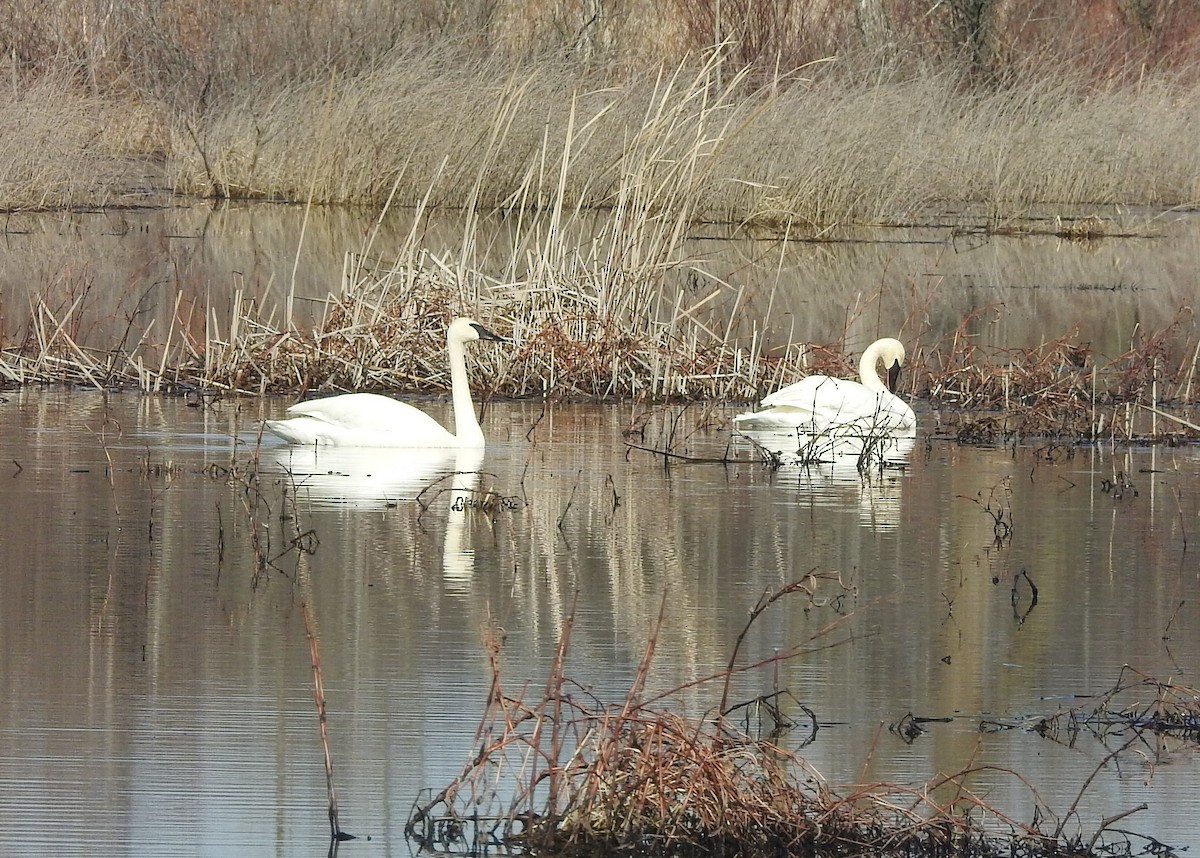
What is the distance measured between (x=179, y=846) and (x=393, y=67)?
2288cm

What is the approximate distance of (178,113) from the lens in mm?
→ 32094

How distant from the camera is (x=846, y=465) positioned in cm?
1059

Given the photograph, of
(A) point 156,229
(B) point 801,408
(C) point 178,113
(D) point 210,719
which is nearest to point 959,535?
(B) point 801,408

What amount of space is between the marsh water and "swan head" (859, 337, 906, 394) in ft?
2.61

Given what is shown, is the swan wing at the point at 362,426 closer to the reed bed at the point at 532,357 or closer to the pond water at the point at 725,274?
the reed bed at the point at 532,357

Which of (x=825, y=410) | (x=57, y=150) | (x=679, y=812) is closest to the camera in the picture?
(x=679, y=812)

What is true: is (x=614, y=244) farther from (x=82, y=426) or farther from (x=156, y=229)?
(x=156, y=229)

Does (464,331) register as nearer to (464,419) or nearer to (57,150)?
(464,419)

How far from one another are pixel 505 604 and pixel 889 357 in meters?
6.70

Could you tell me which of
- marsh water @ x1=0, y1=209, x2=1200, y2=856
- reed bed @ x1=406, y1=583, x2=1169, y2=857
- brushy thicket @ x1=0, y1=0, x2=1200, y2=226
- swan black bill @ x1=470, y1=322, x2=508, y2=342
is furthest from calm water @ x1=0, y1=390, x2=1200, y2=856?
brushy thicket @ x1=0, y1=0, x2=1200, y2=226

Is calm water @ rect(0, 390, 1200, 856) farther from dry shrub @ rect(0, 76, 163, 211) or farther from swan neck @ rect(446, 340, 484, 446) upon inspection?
dry shrub @ rect(0, 76, 163, 211)

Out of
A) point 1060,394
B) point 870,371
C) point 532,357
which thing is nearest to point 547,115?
point 532,357

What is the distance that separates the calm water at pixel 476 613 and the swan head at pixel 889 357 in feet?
6.81

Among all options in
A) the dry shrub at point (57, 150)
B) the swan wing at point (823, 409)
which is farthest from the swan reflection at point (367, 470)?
the dry shrub at point (57, 150)
